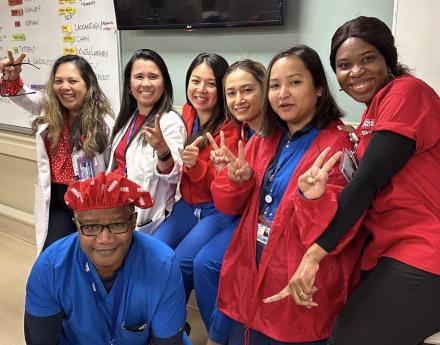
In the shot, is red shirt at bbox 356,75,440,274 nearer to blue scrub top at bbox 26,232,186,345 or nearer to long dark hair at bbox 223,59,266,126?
blue scrub top at bbox 26,232,186,345

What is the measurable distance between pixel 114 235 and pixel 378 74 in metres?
0.99

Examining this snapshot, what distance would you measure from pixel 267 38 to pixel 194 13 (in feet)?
1.63

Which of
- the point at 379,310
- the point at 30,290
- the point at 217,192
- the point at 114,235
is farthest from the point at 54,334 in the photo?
the point at 379,310

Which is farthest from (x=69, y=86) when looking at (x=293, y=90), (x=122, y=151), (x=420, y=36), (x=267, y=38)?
(x=420, y=36)

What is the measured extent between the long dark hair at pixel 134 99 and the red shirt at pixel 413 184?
1274mm

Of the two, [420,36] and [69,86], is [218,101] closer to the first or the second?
[69,86]

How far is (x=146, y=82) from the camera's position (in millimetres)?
2316

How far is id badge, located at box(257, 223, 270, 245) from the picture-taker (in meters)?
1.62

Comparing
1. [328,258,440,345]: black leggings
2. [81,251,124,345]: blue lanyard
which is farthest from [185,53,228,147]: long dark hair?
[328,258,440,345]: black leggings

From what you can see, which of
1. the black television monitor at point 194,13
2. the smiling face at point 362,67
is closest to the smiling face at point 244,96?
the black television monitor at point 194,13

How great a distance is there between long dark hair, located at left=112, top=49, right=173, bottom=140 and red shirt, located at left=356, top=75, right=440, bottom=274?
1.27 m

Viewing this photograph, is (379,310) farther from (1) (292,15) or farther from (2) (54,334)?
(1) (292,15)

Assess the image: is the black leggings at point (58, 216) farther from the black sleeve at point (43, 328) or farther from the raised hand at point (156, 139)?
the black sleeve at point (43, 328)

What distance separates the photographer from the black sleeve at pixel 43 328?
57.7 inches
